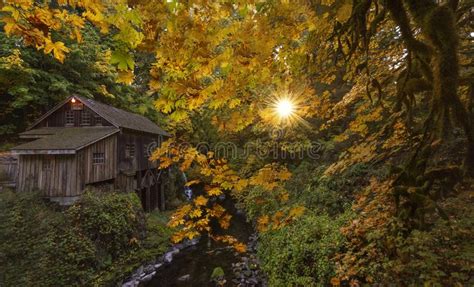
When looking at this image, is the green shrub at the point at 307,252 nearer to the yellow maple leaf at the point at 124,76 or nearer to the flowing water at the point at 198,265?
the flowing water at the point at 198,265

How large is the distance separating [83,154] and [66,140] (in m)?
1.30

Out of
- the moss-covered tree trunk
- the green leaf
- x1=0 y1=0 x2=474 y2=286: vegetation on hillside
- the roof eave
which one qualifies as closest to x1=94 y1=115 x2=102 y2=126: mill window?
the roof eave

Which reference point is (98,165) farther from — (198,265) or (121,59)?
(121,59)

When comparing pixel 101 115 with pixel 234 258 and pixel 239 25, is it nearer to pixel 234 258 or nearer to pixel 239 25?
pixel 234 258

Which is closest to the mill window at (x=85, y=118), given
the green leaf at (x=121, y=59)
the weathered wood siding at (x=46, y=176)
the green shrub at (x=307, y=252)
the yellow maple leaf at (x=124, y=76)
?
the weathered wood siding at (x=46, y=176)

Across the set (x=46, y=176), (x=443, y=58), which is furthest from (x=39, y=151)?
(x=443, y=58)

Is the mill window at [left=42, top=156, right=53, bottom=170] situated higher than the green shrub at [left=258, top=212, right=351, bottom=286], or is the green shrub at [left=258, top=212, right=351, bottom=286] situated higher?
the mill window at [left=42, top=156, right=53, bottom=170]

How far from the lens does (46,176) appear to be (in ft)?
49.1

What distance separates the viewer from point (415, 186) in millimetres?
3607

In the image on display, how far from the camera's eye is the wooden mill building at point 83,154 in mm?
14914

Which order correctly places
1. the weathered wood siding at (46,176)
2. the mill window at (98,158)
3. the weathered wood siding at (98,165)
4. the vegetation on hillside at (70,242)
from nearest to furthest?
the vegetation on hillside at (70,242)
the weathered wood siding at (46,176)
the weathered wood siding at (98,165)
the mill window at (98,158)

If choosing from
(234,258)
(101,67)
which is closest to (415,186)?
(234,258)

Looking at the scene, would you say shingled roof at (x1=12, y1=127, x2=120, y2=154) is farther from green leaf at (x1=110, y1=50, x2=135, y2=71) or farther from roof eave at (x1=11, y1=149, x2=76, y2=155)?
green leaf at (x1=110, y1=50, x2=135, y2=71)

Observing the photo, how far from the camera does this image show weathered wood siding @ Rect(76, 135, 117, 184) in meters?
15.7
